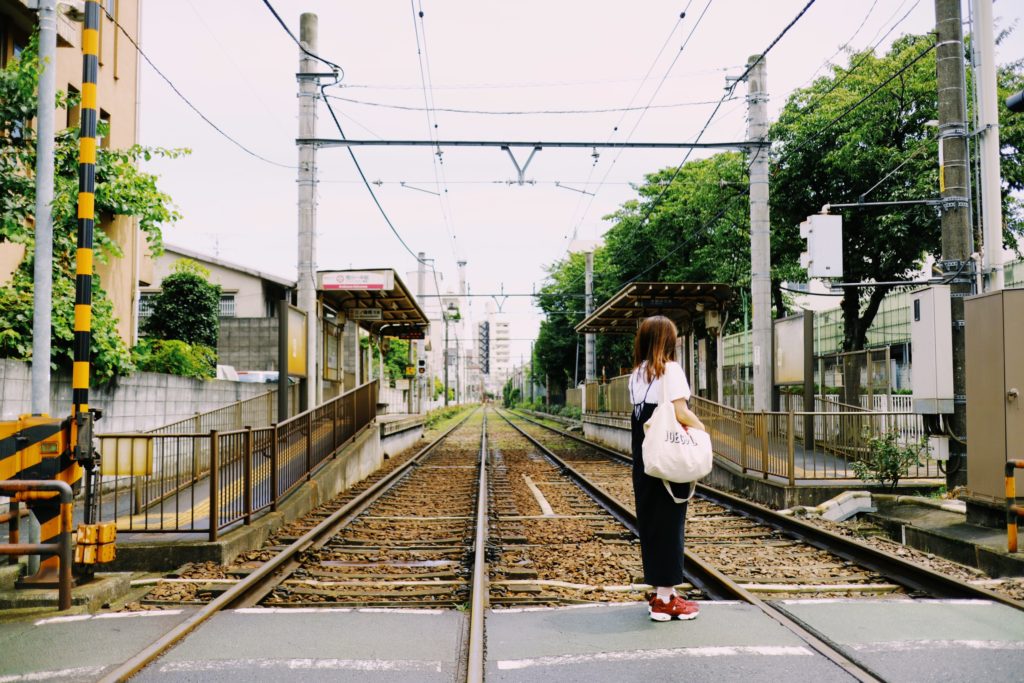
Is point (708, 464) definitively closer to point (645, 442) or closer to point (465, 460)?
point (645, 442)

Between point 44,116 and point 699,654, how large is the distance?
6.14 m

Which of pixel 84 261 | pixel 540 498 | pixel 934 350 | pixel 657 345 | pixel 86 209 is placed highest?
pixel 86 209

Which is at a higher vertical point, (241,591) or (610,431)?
(241,591)

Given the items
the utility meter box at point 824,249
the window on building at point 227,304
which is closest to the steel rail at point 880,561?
the utility meter box at point 824,249

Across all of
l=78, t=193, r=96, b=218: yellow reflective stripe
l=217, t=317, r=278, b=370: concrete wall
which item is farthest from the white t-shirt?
l=217, t=317, r=278, b=370: concrete wall

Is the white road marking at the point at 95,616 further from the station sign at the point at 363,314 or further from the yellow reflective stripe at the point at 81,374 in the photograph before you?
the station sign at the point at 363,314

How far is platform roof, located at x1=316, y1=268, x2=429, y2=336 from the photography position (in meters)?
15.9

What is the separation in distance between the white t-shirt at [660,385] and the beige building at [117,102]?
1149 cm

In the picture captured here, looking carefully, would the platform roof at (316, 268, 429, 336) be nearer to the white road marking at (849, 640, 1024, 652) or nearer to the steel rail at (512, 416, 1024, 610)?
the steel rail at (512, 416, 1024, 610)

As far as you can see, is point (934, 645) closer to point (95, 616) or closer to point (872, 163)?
point (95, 616)

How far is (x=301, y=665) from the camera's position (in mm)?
4211

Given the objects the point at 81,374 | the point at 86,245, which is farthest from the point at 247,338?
the point at 81,374

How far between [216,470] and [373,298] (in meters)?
12.3

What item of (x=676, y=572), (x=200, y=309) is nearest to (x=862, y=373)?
(x=676, y=572)
